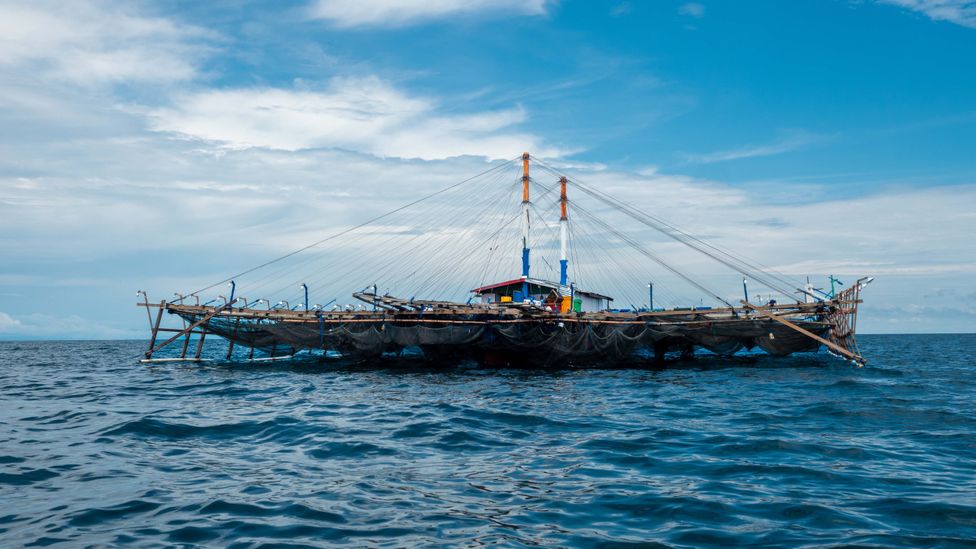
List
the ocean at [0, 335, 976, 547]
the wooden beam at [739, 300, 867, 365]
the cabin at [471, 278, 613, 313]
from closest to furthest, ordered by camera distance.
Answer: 1. the ocean at [0, 335, 976, 547]
2. the wooden beam at [739, 300, 867, 365]
3. the cabin at [471, 278, 613, 313]

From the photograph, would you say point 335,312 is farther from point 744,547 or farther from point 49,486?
point 744,547

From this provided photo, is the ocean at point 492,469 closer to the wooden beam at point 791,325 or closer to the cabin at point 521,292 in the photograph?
the wooden beam at point 791,325

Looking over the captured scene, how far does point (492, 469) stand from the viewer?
960cm

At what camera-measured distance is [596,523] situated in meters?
7.17

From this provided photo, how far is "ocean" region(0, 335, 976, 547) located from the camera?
694 centimetres

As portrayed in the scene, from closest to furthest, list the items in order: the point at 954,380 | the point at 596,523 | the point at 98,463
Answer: the point at 596,523 → the point at 98,463 → the point at 954,380

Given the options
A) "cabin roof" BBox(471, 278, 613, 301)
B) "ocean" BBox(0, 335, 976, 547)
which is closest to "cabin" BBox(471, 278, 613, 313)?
"cabin roof" BBox(471, 278, 613, 301)

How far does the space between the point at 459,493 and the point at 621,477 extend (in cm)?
240

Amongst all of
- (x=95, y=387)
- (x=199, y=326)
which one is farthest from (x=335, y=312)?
(x=95, y=387)

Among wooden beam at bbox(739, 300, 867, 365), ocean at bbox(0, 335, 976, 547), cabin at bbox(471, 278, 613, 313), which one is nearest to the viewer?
ocean at bbox(0, 335, 976, 547)

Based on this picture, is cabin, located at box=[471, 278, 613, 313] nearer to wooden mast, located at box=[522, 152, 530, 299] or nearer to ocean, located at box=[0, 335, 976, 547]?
wooden mast, located at box=[522, 152, 530, 299]

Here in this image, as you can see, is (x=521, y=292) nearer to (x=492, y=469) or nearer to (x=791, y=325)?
(x=791, y=325)

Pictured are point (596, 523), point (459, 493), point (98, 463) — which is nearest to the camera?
point (596, 523)

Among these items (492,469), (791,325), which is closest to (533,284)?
(791,325)
